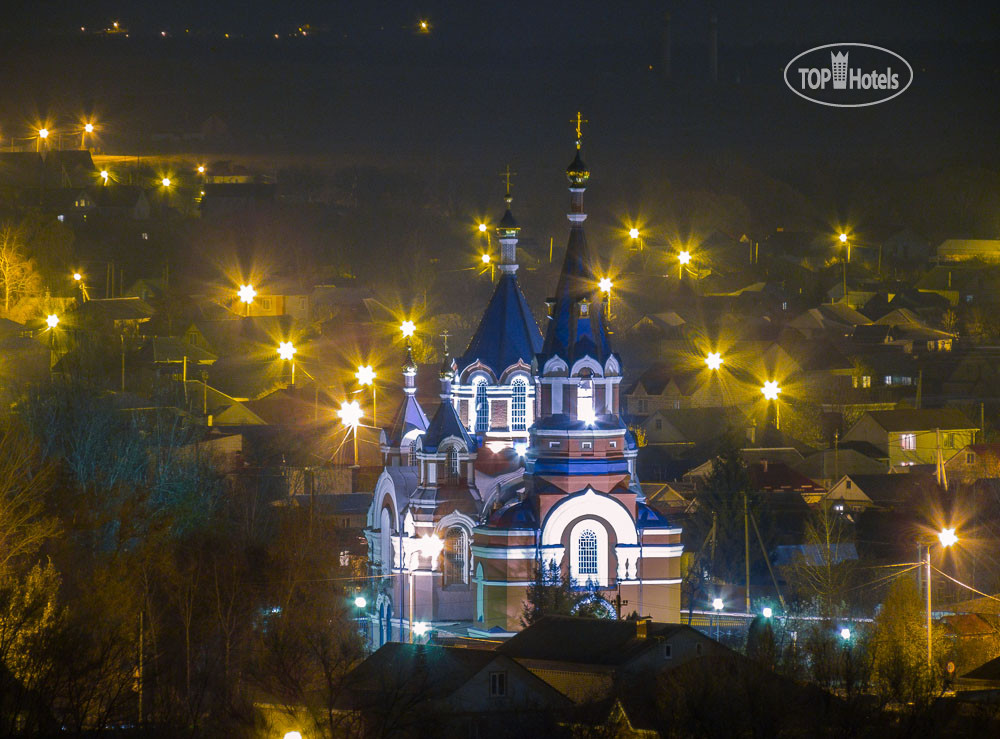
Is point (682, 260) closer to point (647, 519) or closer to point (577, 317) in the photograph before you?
point (577, 317)

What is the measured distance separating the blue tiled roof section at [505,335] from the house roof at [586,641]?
27.2 feet

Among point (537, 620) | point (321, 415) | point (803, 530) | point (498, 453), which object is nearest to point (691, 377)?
point (321, 415)

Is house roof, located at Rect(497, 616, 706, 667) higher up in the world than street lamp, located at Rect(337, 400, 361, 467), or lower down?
lower down

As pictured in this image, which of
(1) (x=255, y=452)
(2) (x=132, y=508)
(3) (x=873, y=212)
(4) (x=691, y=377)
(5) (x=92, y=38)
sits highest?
(5) (x=92, y=38)

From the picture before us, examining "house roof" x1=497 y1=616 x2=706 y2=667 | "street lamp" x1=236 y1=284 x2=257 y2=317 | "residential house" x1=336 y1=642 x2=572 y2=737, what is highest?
"street lamp" x1=236 y1=284 x2=257 y2=317

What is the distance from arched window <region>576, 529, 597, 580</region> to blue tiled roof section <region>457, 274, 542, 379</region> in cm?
388

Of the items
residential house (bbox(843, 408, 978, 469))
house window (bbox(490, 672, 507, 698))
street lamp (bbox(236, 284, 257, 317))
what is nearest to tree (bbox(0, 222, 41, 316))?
street lamp (bbox(236, 284, 257, 317))

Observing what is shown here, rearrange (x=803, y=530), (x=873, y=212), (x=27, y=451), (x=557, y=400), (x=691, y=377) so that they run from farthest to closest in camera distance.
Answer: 1. (x=873, y=212)
2. (x=691, y=377)
3. (x=803, y=530)
4. (x=27, y=451)
5. (x=557, y=400)

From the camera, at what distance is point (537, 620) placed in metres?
42.8

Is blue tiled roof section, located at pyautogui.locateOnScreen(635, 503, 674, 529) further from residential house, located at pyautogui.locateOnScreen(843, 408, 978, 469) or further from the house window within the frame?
residential house, located at pyautogui.locateOnScreen(843, 408, 978, 469)

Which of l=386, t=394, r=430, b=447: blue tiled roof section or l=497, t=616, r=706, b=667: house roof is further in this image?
l=386, t=394, r=430, b=447: blue tiled roof section

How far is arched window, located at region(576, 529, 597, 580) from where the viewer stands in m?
46.3

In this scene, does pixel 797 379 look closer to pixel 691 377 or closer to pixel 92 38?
pixel 691 377

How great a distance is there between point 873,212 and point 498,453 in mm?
93068
